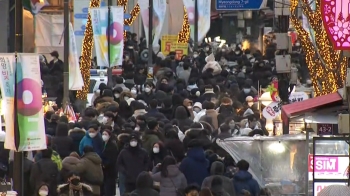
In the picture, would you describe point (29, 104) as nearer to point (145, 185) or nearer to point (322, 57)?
point (145, 185)

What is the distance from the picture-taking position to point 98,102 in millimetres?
26438

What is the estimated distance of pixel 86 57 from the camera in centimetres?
3083

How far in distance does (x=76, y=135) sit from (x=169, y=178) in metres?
3.39

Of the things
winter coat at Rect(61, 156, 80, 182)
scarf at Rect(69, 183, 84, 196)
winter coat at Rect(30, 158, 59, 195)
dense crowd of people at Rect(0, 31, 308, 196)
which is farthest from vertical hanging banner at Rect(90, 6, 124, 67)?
scarf at Rect(69, 183, 84, 196)

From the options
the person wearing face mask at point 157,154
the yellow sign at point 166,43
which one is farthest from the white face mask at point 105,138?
the yellow sign at point 166,43

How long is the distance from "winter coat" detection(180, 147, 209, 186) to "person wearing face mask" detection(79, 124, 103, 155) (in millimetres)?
2042

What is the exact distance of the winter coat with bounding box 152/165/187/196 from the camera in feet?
57.5

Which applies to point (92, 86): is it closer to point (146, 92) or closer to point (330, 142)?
point (146, 92)

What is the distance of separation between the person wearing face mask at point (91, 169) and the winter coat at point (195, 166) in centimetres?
118

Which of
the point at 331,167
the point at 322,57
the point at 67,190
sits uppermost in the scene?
the point at 322,57

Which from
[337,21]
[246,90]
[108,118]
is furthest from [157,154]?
[246,90]

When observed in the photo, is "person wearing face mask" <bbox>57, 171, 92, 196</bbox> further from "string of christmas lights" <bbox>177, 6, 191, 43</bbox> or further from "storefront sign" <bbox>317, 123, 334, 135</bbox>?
"string of christmas lights" <bbox>177, 6, 191, 43</bbox>

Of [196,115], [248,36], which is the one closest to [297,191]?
[196,115]

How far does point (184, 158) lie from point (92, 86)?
50.8 feet
